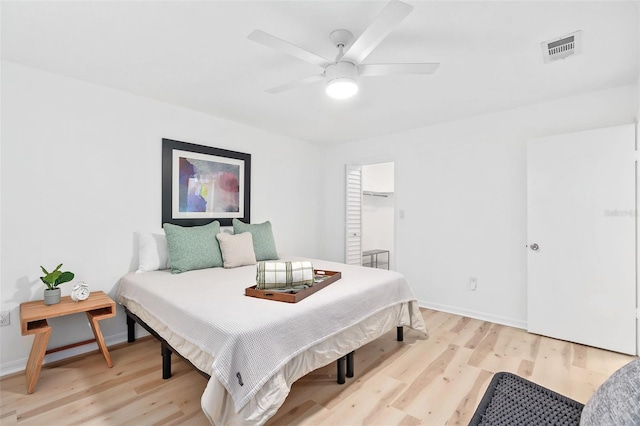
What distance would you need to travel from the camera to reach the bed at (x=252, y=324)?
4.96 ft

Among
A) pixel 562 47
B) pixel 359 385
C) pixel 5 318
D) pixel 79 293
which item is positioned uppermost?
pixel 562 47

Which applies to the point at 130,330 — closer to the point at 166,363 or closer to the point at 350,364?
the point at 166,363

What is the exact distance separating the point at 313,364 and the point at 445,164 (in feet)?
9.40

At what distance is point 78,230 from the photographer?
8.59ft

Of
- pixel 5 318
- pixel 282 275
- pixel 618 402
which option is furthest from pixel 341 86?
pixel 5 318

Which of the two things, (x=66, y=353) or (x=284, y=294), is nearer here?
(x=284, y=294)

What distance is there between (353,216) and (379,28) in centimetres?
350

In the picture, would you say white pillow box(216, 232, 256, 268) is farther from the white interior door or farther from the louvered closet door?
the white interior door

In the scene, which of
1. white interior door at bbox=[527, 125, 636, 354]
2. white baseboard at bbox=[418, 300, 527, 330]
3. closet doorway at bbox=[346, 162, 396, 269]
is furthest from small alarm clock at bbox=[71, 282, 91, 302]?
closet doorway at bbox=[346, 162, 396, 269]

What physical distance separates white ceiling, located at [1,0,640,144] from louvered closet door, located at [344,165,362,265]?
1702 mm

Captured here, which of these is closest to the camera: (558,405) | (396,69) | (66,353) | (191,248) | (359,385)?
(558,405)

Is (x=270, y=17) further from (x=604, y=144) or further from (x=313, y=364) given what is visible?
(x=604, y=144)

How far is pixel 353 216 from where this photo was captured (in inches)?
193

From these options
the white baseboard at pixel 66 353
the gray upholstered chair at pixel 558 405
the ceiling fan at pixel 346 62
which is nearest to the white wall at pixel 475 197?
the ceiling fan at pixel 346 62
